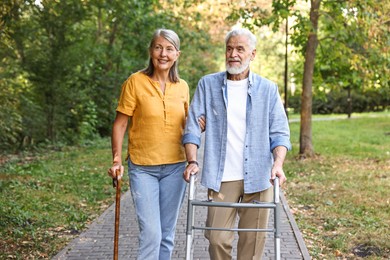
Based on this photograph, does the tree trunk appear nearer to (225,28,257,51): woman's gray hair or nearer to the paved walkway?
the paved walkway

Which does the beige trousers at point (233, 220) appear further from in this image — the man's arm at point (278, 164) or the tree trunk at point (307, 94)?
the tree trunk at point (307, 94)

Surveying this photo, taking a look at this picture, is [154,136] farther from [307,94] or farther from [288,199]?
[307,94]

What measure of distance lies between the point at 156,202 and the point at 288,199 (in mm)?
5487

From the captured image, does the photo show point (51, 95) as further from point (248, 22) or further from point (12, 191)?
point (12, 191)

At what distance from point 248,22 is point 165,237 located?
9.85 m

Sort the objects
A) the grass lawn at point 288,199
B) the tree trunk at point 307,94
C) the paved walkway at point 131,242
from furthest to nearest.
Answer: the tree trunk at point 307,94
the grass lawn at point 288,199
the paved walkway at point 131,242

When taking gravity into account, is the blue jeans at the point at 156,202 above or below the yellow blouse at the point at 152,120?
below

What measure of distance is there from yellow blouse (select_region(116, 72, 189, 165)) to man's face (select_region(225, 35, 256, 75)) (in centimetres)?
53

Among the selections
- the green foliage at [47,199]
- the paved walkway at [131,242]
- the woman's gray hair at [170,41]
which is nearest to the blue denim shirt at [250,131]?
the woman's gray hair at [170,41]

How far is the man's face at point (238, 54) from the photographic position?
386 cm

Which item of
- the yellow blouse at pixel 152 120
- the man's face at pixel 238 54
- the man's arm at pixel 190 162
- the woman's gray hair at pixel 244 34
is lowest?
the man's arm at pixel 190 162

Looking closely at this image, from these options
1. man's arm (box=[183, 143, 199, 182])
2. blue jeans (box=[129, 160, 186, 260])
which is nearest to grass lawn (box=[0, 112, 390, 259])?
blue jeans (box=[129, 160, 186, 260])

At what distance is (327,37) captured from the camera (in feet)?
44.5

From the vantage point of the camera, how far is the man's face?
152 inches
